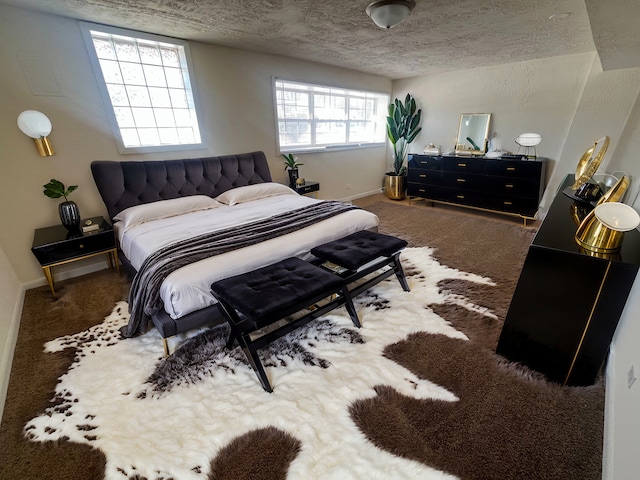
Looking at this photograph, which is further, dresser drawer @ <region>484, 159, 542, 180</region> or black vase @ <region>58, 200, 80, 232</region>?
dresser drawer @ <region>484, 159, 542, 180</region>

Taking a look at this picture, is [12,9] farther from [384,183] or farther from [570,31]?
[384,183]

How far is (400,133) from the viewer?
17.8ft

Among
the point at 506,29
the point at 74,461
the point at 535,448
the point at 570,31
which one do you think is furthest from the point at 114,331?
the point at 570,31

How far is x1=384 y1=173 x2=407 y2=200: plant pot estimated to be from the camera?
5465 millimetres

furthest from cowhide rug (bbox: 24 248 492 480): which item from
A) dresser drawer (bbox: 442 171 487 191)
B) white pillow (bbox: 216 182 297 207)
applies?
dresser drawer (bbox: 442 171 487 191)

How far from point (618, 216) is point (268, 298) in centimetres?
181

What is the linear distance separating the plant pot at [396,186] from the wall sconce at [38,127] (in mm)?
4828

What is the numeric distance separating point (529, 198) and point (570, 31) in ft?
6.52

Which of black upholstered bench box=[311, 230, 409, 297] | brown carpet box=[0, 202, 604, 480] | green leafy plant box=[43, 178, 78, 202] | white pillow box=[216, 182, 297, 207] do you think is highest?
green leafy plant box=[43, 178, 78, 202]

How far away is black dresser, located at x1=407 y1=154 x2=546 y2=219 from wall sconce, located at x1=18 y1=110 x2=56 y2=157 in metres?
4.82

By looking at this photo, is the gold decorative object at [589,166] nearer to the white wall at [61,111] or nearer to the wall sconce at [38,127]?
the white wall at [61,111]

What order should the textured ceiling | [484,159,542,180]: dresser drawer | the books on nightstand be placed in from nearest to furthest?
the textured ceiling, the books on nightstand, [484,159,542,180]: dresser drawer

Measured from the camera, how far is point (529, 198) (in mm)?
4039

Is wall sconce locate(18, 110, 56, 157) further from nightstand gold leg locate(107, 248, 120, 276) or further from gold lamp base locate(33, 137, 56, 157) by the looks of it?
nightstand gold leg locate(107, 248, 120, 276)
